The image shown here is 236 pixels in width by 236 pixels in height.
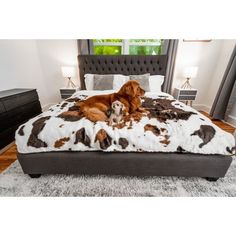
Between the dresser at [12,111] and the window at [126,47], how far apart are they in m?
1.74

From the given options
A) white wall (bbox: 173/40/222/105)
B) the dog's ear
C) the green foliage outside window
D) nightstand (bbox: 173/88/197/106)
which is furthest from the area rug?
the green foliage outside window

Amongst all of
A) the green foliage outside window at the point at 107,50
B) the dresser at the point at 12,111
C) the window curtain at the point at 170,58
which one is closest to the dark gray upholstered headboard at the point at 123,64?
the window curtain at the point at 170,58

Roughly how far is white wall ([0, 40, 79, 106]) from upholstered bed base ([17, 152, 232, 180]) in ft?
6.17

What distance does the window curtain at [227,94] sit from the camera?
2.34 meters

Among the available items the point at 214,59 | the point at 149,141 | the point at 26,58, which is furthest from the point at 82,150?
the point at 214,59

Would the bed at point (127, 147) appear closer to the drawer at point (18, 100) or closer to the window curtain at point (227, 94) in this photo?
the drawer at point (18, 100)

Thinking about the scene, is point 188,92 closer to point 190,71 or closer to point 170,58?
point 190,71

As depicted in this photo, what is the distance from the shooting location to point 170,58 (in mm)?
2834

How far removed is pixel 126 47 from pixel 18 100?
2.38 metres

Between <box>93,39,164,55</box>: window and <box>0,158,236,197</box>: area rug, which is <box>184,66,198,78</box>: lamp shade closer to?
<box>93,39,164,55</box>: window

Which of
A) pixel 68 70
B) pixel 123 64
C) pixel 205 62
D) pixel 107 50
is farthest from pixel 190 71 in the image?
pixel 68 70
